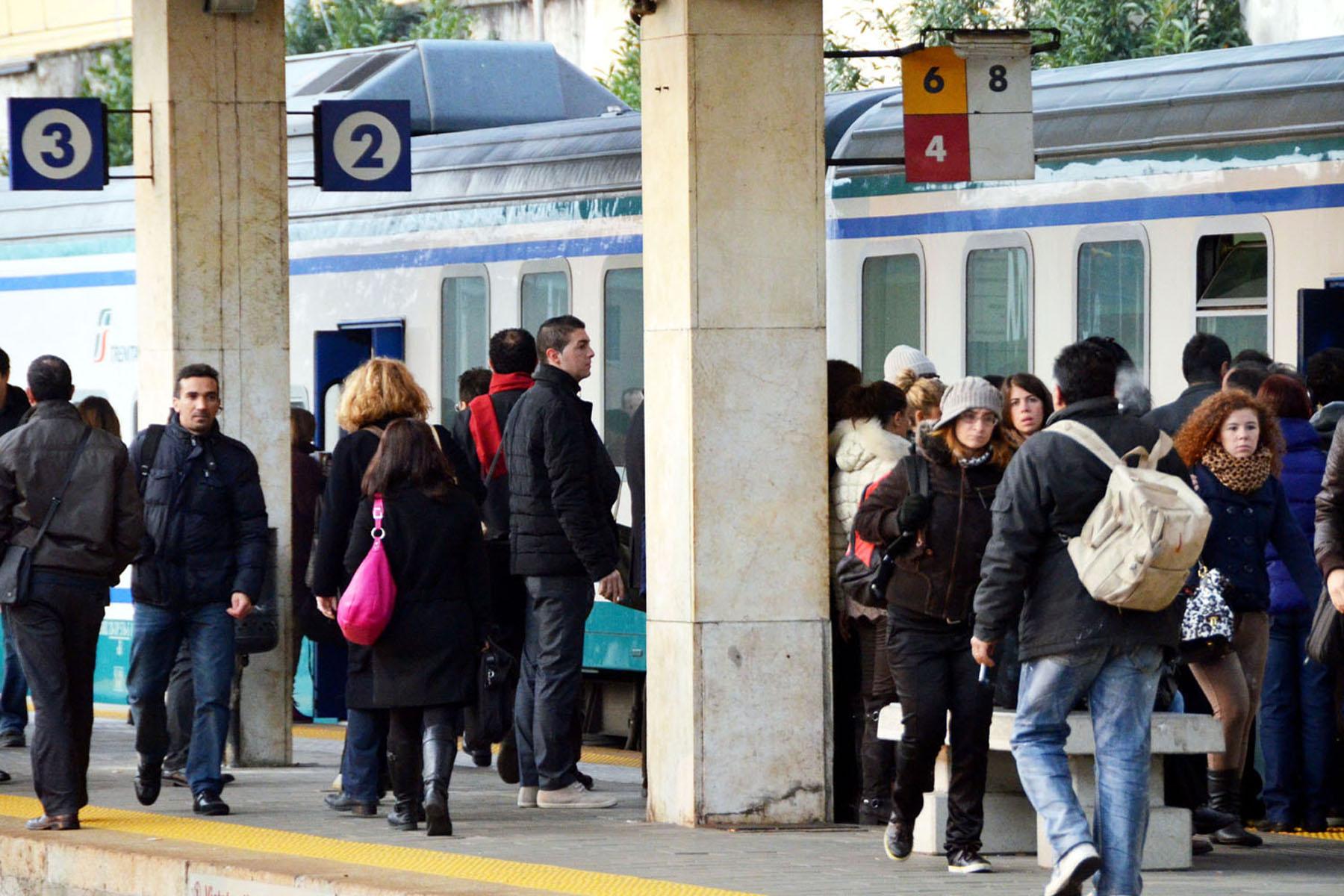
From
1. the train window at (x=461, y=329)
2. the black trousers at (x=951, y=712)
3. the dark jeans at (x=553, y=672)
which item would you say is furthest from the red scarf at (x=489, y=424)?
the train window at (x=461, y=329)

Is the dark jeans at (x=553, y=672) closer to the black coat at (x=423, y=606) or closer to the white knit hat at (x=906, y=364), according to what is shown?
the black coat at (x=423, y=606)

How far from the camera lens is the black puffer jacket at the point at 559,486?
10430mm

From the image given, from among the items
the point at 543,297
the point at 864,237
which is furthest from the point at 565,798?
the point at 543,297

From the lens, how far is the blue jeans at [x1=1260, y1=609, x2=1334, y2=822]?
400 inches

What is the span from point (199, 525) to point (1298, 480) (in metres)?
4.16

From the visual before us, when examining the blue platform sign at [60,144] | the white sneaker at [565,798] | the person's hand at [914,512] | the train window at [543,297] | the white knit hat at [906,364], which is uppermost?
the blue platform sign at [60,144]

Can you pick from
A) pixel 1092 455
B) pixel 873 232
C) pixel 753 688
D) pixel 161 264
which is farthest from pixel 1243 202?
pixel 161 264

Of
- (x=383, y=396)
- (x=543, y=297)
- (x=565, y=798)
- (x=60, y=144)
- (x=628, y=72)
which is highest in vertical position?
(x=628, y=72)

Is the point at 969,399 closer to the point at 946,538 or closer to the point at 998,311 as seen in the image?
the point at 946,538

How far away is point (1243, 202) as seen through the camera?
1159 centimetres

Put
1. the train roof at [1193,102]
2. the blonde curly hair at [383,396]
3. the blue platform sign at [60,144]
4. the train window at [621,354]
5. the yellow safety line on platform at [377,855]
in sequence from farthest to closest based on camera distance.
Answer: the train window at [621,354], the blue platform sign at [60,144], the train roof at [1193,102], the blonde curly hair at [383,396], the yellow safety line on platform at [377,855]

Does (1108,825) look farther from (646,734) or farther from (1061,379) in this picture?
(646,734)

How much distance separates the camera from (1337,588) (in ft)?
28.7

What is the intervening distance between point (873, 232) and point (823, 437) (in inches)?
131
